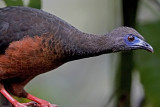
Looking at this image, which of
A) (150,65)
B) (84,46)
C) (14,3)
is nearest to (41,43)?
(84,46)

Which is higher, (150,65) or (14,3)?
(14,3)

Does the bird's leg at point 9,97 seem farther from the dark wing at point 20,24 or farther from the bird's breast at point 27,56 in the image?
the dark wing at point 20,24

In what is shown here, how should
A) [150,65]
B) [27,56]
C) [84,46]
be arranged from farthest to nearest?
[150,65] → [84,46] → [27,56]

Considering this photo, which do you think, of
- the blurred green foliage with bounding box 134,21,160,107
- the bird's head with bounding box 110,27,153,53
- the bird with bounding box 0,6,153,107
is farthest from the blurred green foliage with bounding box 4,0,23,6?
the blurred green foliage with bounding box 134,21,160,107

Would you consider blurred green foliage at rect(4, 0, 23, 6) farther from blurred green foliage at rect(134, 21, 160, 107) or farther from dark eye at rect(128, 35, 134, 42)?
blurred green foliage at rect(134, 21, 160, 107)

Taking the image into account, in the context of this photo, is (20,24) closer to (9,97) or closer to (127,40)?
(9,97)

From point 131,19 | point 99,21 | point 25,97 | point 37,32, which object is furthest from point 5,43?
point 99,21

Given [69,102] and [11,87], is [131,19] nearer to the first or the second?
[11,87]
